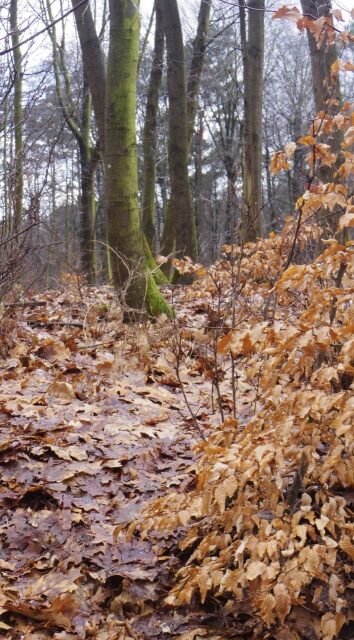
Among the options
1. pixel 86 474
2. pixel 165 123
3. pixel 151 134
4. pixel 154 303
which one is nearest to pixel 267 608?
pixel 86 474

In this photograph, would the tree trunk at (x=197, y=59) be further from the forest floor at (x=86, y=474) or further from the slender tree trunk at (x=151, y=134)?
the forest floor at (x=86, y=474)

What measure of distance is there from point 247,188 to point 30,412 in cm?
656

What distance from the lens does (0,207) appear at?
4.21m

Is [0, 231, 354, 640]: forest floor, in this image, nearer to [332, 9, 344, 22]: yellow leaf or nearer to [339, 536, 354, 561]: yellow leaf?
[339, 536, 354, 561]: yellow leaf

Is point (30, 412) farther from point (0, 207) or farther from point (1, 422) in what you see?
point (0, 207)

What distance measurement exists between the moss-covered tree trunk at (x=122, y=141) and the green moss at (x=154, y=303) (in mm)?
251

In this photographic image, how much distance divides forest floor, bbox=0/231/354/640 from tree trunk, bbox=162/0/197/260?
5705 millimetres

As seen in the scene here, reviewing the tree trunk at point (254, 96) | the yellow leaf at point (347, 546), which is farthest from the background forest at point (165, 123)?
the yellow leaf at point (347, 546)

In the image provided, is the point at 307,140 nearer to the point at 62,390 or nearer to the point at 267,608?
→ the point at 267,608

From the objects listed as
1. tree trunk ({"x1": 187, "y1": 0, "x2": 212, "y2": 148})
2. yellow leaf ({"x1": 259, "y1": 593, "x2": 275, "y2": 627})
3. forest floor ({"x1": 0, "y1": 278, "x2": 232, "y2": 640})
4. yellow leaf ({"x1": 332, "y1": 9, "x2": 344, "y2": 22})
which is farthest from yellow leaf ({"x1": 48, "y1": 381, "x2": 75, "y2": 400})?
tree trunk ({"x1": 187, "y1": 0, "x2": 212, "y2": 148})

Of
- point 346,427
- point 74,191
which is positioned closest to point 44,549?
point 346,427

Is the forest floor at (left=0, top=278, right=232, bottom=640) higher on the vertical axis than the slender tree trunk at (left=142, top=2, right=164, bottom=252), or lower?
lower

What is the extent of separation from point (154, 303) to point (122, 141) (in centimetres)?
171

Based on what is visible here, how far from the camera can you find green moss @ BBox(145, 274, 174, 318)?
626cm
